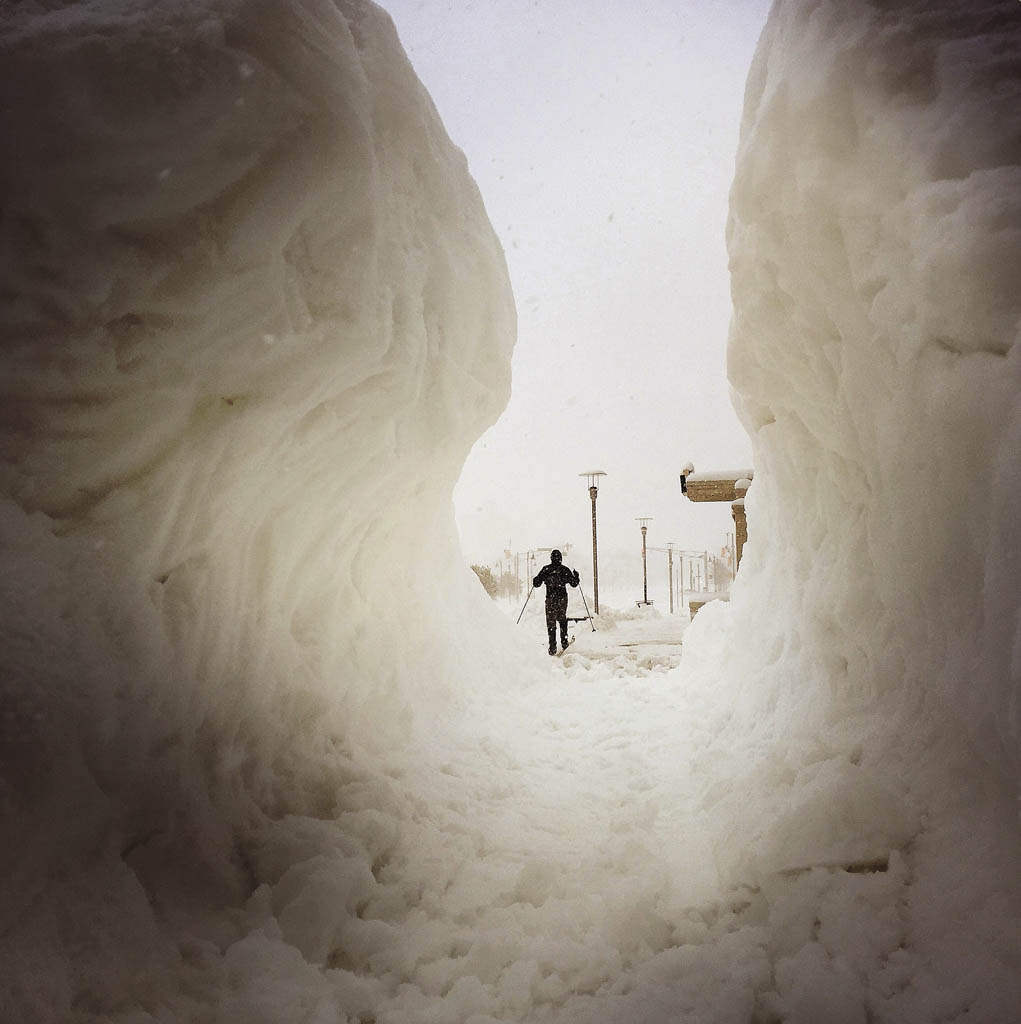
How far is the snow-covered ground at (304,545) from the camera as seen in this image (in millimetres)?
1519

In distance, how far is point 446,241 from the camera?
121 inches

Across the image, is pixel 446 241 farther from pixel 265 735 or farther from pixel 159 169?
pixel 265 735

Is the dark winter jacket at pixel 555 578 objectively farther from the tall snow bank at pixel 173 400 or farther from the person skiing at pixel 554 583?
the tall snow bank at pixel 173 400

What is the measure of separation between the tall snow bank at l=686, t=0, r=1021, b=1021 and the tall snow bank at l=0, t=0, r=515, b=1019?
1.64m

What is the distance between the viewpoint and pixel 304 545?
305 centimetres

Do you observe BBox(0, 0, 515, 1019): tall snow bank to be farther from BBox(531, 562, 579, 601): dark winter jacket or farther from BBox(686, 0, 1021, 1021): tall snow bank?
BBox(531, 562, 579, 601): dark winter jacket

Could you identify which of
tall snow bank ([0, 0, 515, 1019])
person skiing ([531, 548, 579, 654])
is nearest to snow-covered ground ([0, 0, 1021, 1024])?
tall snow bank ([0, 0, 515, 1019])

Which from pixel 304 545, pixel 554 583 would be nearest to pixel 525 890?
pixel 304 545

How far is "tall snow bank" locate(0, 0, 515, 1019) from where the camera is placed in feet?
5.36

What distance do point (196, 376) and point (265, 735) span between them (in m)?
1.45

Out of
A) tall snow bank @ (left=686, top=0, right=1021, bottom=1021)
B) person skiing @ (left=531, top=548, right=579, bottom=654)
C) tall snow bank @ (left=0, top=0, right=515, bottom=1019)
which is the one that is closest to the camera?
tall snow bank @ (left=686, top=0, right=1021, bottom=1021)

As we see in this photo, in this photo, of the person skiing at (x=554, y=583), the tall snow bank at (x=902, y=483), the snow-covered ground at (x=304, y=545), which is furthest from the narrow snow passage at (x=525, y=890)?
the person skiing at (x=554, y=583)

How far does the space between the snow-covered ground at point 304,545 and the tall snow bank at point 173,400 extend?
12 mm

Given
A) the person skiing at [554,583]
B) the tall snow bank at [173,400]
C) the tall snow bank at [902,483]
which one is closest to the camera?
the tall snow bank at [902,483]
